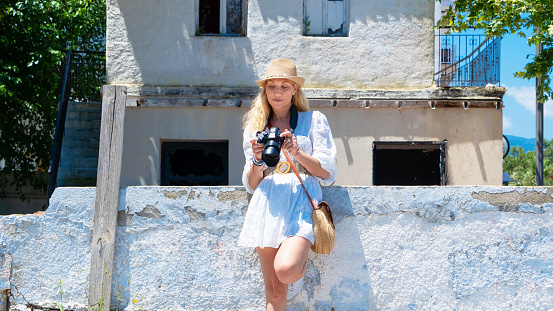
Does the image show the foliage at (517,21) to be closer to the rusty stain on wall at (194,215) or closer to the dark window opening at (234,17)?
the dark window opening at (234,17)

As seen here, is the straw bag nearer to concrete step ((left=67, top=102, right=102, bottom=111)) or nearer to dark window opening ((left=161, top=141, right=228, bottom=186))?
dark window opening ((left=161, top=141, right=228, bottom=186))

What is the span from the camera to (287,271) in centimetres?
333

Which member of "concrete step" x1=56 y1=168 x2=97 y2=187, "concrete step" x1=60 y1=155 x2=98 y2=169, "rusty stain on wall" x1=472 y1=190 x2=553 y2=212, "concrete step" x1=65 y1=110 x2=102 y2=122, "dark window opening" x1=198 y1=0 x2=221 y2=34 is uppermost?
"dark window opening" x1=198 y1=0 x2=221 y2=34

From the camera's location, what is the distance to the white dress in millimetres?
3543

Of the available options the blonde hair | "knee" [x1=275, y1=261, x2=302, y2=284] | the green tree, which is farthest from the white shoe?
the green tree

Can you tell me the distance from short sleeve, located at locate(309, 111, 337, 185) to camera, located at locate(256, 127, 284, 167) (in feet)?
1.18

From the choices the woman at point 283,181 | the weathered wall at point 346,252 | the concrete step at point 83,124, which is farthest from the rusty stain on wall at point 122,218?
the concrete step at point 83,124

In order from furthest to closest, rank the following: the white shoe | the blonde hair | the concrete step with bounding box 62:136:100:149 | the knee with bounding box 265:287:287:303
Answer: the concrete step with bounding box 62:136:100:149, the white shoe, the blonde hair, the knee with bounding box 265:287:287:303

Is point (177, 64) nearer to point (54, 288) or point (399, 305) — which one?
point (54, 288)

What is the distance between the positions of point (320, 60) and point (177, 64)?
254 cm

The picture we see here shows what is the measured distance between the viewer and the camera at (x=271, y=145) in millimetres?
3314

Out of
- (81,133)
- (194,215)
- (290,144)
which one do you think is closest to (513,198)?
(290,144)

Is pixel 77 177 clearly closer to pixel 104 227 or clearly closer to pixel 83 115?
pixel 83 115

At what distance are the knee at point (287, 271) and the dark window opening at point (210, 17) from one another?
25.3ft
